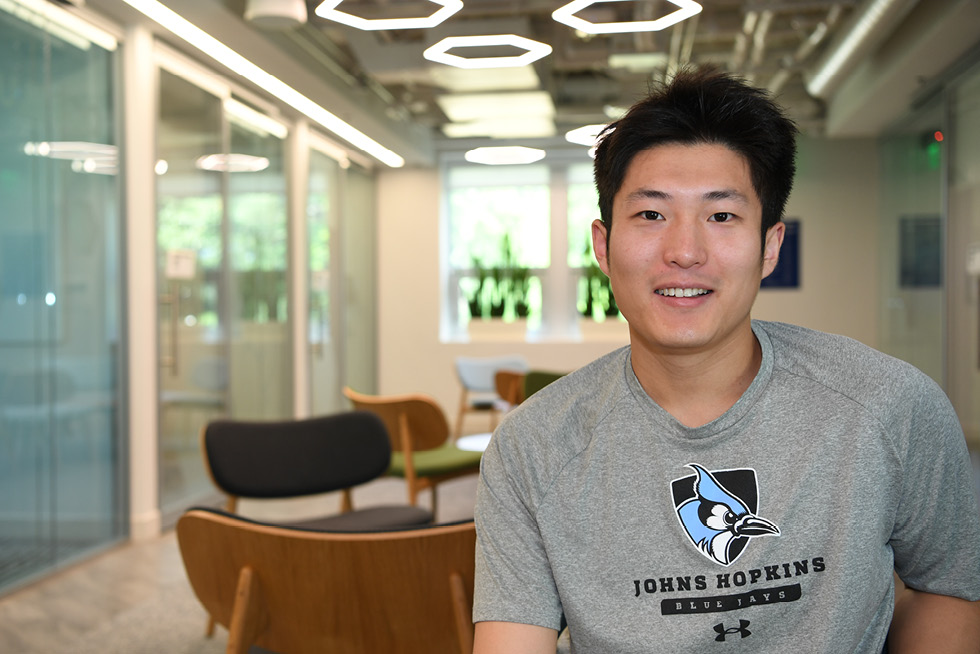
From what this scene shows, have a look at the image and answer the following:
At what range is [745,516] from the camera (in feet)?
3.79

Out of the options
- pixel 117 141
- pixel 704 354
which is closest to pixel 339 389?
pixel 117 141

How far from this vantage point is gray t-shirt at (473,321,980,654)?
1142 mm

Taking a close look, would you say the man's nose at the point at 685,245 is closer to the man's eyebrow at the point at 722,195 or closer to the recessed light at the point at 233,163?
the man's eyebrow at the point at 722,195

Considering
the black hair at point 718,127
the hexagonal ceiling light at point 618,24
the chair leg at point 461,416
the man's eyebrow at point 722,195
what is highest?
the hexagonal ceiling light at point 618,24

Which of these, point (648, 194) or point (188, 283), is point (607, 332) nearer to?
point (188, 283)

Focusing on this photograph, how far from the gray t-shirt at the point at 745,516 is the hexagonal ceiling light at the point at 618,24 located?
9.23ft

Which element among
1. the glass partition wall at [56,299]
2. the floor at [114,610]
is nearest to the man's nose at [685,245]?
the floor at [114,610]

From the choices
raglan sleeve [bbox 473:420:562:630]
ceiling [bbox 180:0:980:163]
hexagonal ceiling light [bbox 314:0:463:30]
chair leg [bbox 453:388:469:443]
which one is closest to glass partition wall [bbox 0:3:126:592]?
ceiling [bbox 180:0:980:163]

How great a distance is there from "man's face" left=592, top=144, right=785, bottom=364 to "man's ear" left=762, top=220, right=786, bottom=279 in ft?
0.15

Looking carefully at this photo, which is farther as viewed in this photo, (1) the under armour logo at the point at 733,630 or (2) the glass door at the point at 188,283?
(2) the glass door at the point at 188,283

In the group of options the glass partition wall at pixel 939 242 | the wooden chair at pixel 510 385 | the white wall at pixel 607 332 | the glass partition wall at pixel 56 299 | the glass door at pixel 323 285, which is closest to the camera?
the glass partition wall at pixel 56 299

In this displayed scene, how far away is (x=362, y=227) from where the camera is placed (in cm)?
885

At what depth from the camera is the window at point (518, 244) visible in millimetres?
9289

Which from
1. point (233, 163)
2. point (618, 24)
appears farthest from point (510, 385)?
point (618, 24)
